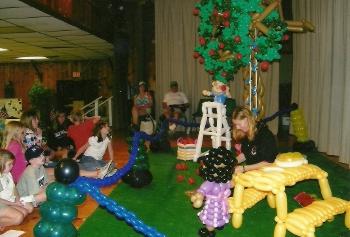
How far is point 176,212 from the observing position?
4457mm

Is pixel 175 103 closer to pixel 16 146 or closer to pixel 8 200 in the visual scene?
pixel 16 146

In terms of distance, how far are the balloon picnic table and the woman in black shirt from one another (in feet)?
1.09

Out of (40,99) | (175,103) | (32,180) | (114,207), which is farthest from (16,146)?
(40,99)

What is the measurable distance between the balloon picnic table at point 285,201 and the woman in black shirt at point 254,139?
332 mm

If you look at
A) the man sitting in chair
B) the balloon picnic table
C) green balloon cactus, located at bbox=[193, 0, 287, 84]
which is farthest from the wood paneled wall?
the balloon picnic table

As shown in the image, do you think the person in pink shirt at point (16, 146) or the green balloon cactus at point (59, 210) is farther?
the person in pink shirt at point (16, 146)

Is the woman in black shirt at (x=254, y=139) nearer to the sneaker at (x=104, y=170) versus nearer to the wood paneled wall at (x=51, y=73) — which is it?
the sneaker at (x=104, y=170)

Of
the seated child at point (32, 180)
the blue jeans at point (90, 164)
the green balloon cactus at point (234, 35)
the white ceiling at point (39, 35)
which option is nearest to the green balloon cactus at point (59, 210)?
the seated child at point (32, 180)

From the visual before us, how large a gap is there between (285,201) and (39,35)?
807 centimetres

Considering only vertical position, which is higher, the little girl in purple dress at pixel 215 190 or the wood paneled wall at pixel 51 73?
the wood paneled wall at pixel 51 73

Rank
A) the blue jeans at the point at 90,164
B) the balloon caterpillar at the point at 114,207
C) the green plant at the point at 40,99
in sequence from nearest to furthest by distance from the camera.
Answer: the balloon caterpillar at the point at 114,207 < the blue jeans at the point at 90,164 < the green plant at the point at 40,99

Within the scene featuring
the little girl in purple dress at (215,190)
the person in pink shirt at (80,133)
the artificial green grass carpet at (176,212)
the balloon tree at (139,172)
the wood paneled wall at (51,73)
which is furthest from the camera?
the wood paneled wall at (51,73)

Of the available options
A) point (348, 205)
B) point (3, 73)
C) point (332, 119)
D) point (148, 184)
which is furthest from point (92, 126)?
point (3, 73)

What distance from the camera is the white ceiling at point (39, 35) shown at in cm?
686
